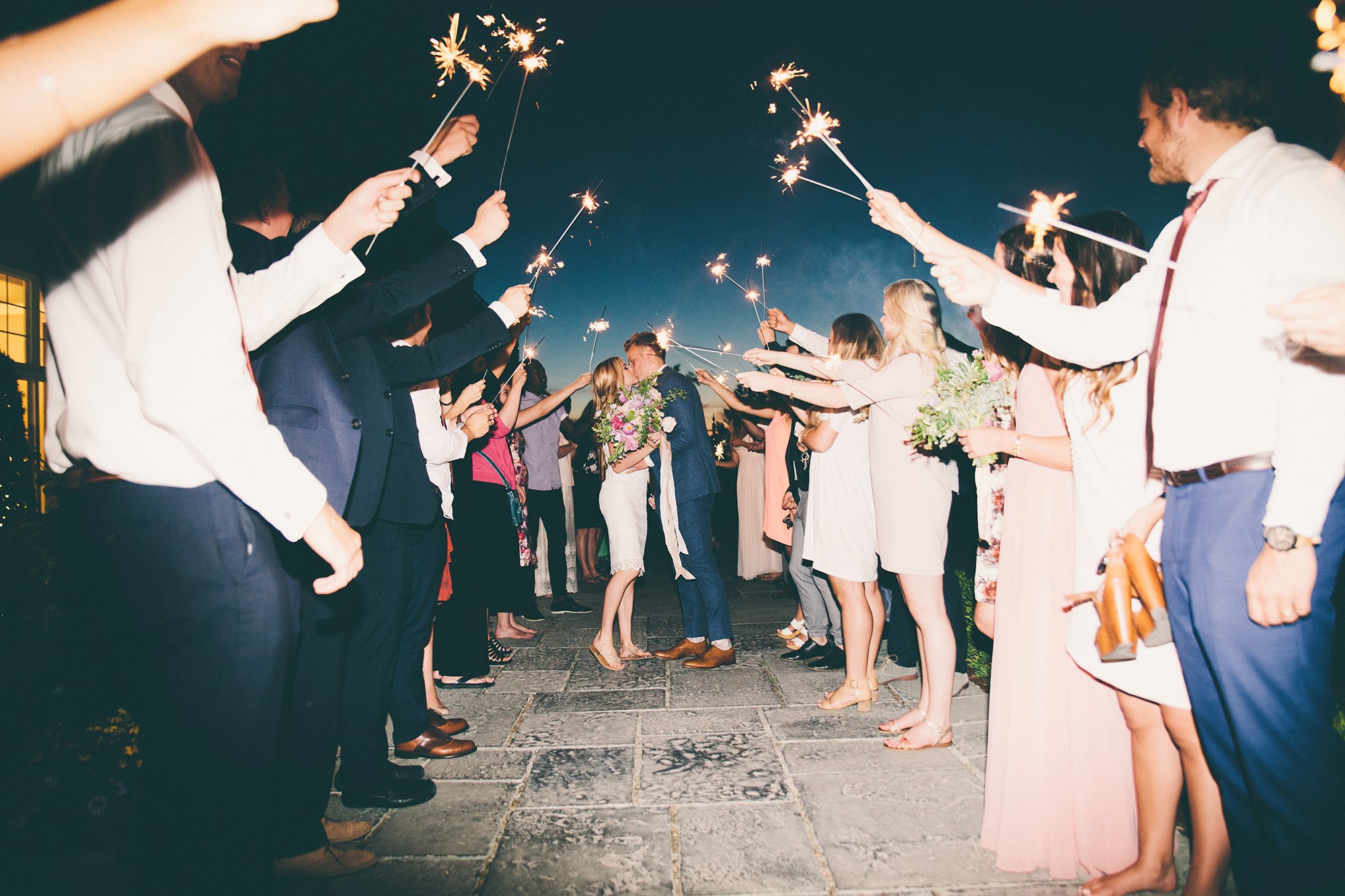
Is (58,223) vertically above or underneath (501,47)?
underneath

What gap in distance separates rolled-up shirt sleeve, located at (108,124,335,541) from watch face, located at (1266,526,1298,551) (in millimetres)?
2104

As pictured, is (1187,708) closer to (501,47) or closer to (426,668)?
(501,47)

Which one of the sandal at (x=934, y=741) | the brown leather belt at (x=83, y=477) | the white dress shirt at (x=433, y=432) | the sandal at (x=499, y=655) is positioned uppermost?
the white dress shirt at (x=433, y=432)

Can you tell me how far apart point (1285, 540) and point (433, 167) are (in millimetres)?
2832

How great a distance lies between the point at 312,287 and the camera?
1638 mm

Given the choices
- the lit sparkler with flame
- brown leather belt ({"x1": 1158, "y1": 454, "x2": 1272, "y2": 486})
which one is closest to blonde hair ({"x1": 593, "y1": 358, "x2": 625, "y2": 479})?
brown leather belt ({"x1": 1158, "y1": 454, "x2": 1272, "y2": 486})

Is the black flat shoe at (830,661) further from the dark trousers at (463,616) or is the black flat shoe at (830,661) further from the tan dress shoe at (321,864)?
the tan dress shoe at (321,864)

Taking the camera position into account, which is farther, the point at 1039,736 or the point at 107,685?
the point at 107,685

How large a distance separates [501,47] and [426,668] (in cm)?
354

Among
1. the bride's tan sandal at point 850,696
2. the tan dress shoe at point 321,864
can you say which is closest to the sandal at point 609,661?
the bride's tan sandal at point 850,696

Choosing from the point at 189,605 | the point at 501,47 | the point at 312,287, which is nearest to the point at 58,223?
the point at 312,287

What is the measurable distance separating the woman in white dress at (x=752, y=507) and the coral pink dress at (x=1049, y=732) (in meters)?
5.57

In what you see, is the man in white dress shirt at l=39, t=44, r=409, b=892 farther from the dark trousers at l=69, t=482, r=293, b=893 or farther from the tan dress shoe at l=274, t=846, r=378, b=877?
the tan dress shoe at l=274, t=846, r=378, b=877

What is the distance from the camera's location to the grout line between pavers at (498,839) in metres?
2.31
